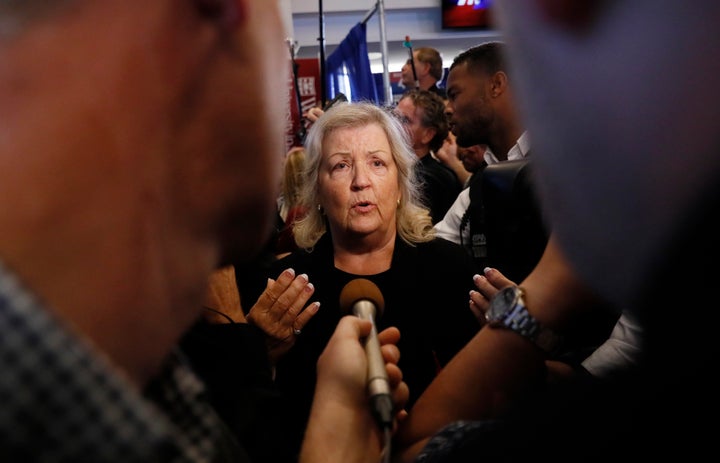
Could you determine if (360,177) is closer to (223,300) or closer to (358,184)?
(358,184)

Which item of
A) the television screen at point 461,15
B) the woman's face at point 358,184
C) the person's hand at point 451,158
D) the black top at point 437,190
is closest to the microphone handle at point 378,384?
the woman's face at point 358,184

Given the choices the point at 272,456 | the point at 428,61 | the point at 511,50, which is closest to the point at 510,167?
the point at 272,456

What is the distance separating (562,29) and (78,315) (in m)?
0.43

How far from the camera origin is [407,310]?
83.8 inches

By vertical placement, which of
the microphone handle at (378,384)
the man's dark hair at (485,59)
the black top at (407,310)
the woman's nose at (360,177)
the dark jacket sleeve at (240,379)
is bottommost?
the black top at (407,310)

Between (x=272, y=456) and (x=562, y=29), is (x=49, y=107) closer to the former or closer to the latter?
(x=562, y=29)

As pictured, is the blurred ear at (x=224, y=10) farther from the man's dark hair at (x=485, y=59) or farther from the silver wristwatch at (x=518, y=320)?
the man's dark hair at (x=485, y=59)

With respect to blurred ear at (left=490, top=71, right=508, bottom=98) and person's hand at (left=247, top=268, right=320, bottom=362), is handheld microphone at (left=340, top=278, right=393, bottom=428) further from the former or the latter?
blurred ear at (left=490, top=71, right=508, bottom=98)

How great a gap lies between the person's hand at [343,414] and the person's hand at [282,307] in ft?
2.71

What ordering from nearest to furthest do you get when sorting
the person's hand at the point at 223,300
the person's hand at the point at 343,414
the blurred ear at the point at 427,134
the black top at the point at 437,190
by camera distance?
→ the person's hand at the point at 343,414, the person's hand at the point at 223,300, the black top at the point at 437,190, the blurred ear at the point at 427,134

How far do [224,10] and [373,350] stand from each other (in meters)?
0.59

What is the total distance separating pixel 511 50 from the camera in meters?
0.63

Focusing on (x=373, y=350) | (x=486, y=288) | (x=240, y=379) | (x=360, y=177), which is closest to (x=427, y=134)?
(x=360, y=177)

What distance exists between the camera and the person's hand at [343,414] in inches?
39.0
